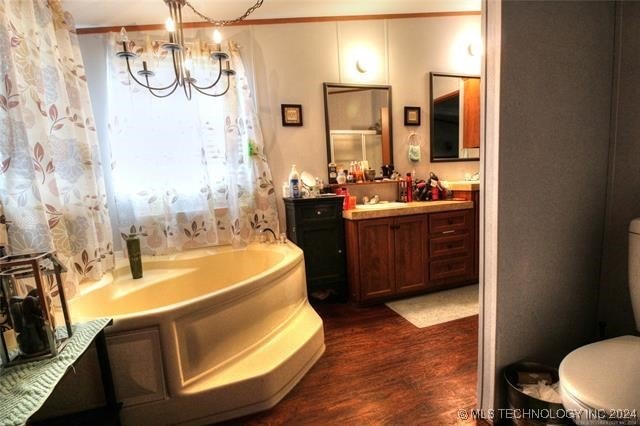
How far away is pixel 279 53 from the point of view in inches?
101

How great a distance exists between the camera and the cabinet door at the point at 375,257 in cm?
246

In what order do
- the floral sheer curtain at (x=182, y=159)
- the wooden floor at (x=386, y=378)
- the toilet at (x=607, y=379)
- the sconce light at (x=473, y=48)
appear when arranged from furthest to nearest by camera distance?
the sconce light at (x=473, y=48)
the floral sheer curtain at (x=182, y=159)
the wooden floor at (x=386, y=378)
the toilet at (x=607, y=379)

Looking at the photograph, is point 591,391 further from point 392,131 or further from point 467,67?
point 467,67

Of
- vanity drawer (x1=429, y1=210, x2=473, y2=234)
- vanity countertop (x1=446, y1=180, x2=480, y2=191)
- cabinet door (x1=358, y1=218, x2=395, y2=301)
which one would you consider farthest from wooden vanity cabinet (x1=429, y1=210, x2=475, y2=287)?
cabinet door (x1=358, y1=218, x2=395, y2=301)

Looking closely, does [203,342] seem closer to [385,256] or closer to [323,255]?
[323,255]

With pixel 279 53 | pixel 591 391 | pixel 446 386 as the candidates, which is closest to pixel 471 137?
pixel 279 53

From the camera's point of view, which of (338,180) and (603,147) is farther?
(338,180)

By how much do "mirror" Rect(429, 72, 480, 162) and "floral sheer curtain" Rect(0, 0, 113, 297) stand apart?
2877 mm

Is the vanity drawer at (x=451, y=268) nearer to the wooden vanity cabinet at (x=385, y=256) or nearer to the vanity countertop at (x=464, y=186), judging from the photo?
the wooden vanity cabinet at (x=385, y=256)

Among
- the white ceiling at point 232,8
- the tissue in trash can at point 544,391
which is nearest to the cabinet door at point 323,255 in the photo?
the tissue in trash can at point 544,391

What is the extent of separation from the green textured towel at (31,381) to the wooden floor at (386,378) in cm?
82

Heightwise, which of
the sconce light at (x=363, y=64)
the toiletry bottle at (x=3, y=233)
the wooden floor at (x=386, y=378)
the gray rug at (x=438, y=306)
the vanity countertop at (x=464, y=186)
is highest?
the sconce light at (x=363, y=64)

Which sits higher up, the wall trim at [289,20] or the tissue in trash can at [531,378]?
the wall trim at [289,20]

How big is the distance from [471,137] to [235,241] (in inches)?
102
